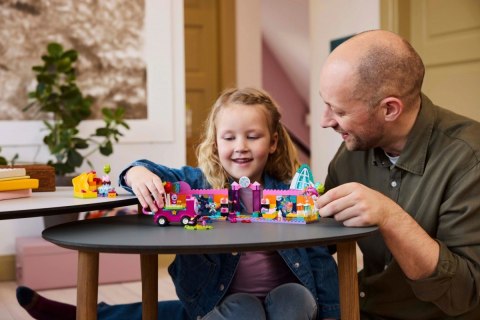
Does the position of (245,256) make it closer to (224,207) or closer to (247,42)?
(224,207)

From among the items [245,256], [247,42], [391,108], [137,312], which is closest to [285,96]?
[247,42]

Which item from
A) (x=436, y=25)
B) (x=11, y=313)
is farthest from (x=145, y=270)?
(x=436, y=25)

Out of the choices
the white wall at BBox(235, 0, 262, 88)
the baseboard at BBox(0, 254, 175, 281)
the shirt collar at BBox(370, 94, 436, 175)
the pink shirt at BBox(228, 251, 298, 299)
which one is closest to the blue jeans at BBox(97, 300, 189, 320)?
the pink shirt at BBox(228, 251, 298, 299)

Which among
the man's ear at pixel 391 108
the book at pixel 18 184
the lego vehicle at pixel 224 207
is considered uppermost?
the man's ear at pixel 391 108

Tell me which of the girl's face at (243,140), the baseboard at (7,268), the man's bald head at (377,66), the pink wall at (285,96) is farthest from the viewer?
the pink wall at (285,96)

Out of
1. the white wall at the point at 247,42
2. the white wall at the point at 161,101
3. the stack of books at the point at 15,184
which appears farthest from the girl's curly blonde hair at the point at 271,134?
the white wall at the point at 247,42

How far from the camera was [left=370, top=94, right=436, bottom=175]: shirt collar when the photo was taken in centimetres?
192

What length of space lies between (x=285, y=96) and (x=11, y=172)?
721cm

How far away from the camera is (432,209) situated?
1.87 meters

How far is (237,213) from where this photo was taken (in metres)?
1.85

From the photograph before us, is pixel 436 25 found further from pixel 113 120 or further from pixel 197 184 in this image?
pixel 197 184

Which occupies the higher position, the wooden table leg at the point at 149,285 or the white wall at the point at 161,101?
the white wall at the point at 161,101

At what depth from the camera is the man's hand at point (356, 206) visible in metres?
1.62

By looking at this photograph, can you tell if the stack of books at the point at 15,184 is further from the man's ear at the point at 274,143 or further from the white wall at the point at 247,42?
the white wall at the point at 247,42
